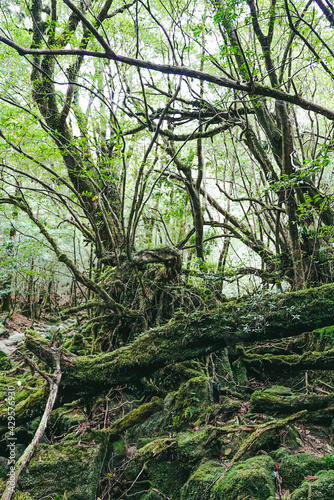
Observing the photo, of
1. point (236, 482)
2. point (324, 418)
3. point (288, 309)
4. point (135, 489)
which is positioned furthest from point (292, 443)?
point (135, 489)

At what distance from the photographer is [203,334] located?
382cm

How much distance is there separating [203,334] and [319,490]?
1927 millimetres

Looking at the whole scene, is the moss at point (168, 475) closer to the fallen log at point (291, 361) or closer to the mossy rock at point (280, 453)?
the mossy rock at point (280, 453)

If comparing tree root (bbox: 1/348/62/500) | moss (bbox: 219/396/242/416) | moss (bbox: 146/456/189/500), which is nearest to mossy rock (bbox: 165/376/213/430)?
moss (bbox: 219/396/242/416)

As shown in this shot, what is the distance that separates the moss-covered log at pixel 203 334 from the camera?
363cm

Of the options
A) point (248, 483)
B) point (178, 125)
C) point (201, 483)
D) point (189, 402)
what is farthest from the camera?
point (178, 125)

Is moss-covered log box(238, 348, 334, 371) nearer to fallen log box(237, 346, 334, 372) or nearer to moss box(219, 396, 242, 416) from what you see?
fallen log box(237, 346, 334, 372)

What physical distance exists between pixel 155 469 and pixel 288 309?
7.63 ft

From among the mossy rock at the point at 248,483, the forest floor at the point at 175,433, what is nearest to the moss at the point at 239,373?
the forest floor at the point at 175,433

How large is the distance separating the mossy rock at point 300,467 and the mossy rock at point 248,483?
0.13 m

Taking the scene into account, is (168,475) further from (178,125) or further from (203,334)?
(178,125)

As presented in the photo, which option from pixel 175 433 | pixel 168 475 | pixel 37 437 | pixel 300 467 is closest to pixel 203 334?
pixel 175 433

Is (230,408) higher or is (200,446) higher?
(230,408)

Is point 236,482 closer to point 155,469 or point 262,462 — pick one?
point 262,462
